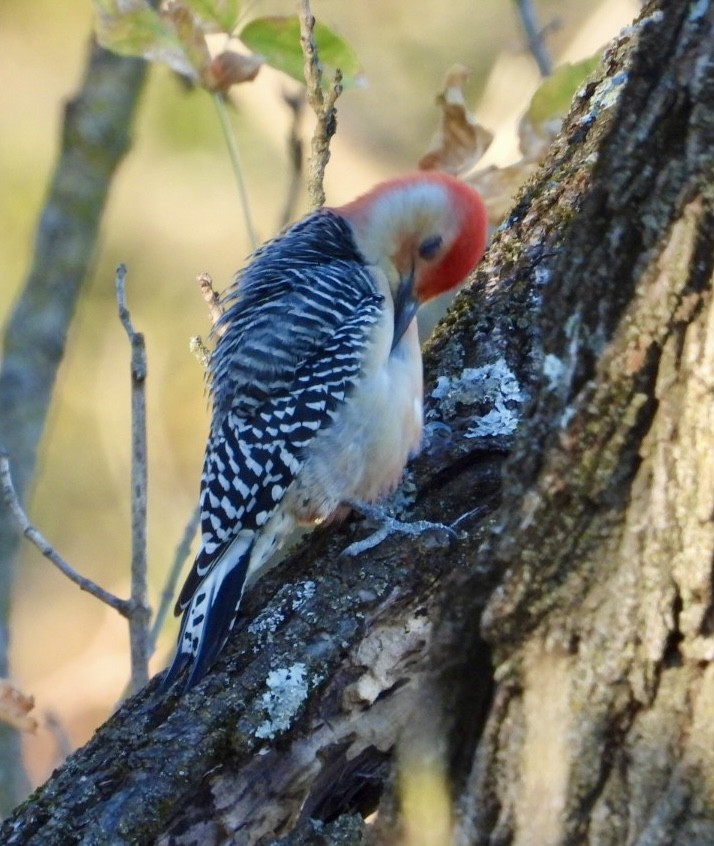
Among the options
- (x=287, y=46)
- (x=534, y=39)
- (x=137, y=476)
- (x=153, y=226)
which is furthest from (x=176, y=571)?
(x=153, y=226)

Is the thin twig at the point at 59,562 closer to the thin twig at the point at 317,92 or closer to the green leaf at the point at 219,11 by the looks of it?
the thin twig at the point at 317,92

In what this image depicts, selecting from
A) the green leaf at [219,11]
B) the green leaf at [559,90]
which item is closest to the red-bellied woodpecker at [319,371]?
the green leaf at [559,90]

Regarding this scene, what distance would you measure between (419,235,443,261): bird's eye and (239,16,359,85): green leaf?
565mm

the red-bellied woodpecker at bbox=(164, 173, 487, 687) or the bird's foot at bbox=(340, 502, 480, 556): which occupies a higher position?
the red-bellied woodpecker at bbox=(164, 173, 487, 687)

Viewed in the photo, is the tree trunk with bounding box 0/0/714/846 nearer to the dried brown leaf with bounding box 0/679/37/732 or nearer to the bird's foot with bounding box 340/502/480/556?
the bird's foot with bounding box 340/502/480/556

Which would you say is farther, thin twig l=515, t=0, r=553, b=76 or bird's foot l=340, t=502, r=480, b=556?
thin twig l=515, t=0, r=553, b=76

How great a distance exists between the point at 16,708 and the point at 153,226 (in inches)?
219

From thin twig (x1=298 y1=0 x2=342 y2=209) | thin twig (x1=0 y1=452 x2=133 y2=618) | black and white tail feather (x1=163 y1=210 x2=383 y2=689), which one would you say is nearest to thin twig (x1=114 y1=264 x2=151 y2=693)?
thin twig (x1=0 y1=452 x2=133 y2=618)

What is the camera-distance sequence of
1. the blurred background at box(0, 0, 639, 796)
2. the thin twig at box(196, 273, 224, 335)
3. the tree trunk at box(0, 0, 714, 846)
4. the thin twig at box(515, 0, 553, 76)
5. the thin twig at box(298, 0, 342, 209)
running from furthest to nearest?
the blurred background at box(0, 0, 639, 796)
the thin twig at box(515, 0, 553, 76)
the thin twig at box(196, 273, 224, 335)
the thin twig at box(298, 0, 342, 209)
the tree trunk at box(0, 0, 714, 846)

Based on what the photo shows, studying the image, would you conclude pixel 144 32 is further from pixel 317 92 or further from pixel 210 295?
pixel 210 295

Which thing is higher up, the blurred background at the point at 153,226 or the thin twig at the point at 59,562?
the blurred background at the point at 153,226

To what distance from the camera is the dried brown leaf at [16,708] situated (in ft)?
8.83

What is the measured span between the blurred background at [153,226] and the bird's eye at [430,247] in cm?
380

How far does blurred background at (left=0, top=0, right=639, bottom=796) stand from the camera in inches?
294
